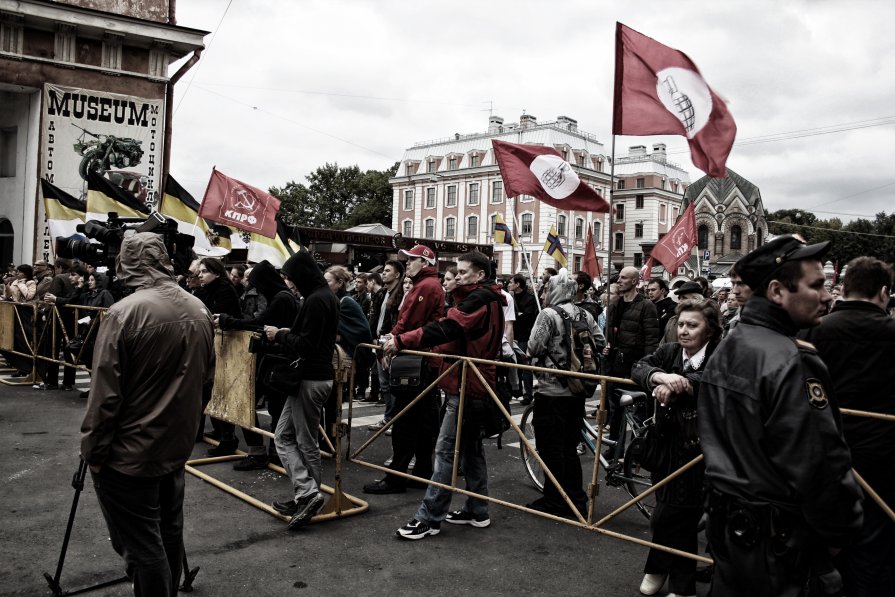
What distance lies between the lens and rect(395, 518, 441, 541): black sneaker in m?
5.23

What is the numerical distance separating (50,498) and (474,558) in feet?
12.0

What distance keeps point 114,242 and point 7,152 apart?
22.9m

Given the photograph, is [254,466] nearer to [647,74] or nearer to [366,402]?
[366,402]

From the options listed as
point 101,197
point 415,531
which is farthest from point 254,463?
point 101,197

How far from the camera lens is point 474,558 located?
4.95m

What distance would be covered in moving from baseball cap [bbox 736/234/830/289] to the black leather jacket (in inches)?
3.8

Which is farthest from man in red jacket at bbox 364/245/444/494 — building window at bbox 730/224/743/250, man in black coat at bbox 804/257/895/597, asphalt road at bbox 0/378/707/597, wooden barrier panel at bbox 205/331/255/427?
building window at bbox 730/224/743/250

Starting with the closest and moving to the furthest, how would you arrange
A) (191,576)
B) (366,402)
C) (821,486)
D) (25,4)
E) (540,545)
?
(821,486)
(191,576)
(540,545)
(366,402)
(25,4)

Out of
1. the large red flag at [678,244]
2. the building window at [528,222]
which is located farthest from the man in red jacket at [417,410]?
the building window at [528,222]

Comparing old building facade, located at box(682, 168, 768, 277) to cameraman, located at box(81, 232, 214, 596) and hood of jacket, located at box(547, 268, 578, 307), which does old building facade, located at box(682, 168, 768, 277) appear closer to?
hood of jacket, located at box(547, 268, 578, 307)

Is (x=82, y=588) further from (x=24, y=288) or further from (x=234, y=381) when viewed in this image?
(x=24, y=288)

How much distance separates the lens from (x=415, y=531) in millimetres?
5258

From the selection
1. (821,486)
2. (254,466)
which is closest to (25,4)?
(254,466)

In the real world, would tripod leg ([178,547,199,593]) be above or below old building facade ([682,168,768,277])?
below
